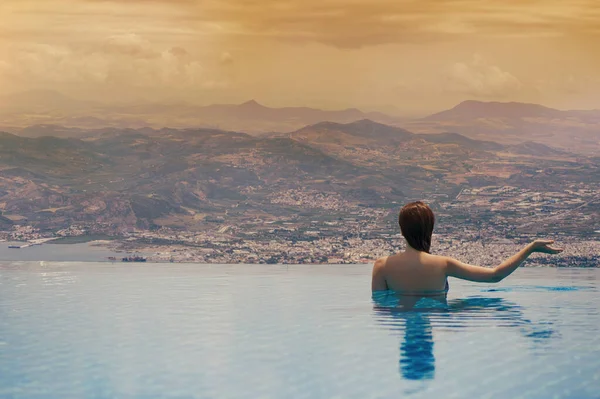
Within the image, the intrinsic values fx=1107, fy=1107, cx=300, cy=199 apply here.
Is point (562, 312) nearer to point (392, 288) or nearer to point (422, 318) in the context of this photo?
point (422, 318)

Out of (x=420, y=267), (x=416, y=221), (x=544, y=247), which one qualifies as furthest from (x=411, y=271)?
(x=544, y=247)

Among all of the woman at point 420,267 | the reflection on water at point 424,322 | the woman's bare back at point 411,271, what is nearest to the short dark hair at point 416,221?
the woman at point 420,267

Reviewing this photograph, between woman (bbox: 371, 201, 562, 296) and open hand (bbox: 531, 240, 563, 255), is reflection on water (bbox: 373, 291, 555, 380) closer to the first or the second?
woman (bbox: 371, 201, 562, 296)

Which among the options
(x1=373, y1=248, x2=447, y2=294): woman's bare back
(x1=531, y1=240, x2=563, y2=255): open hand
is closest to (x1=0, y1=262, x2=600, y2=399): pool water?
(x1=373, y1=248, x2=447, y2=294): woman's bare back

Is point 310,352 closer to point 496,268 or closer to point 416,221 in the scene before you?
point 416,221

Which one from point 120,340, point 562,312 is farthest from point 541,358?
point 562,312

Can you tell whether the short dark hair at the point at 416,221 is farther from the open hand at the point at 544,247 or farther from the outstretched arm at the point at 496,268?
the open hand at the point at 544,247
